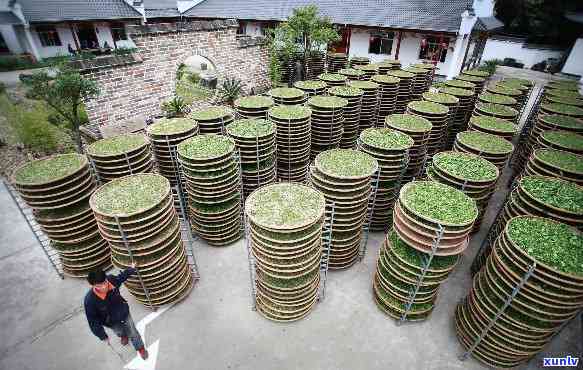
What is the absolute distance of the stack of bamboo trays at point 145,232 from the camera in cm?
534

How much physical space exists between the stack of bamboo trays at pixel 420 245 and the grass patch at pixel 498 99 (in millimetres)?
7471

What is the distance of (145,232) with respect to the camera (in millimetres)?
5445

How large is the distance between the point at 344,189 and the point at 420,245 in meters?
1.79

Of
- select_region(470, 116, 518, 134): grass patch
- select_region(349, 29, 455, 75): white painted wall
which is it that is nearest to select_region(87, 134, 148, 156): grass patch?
select_region(470, 116, 518, 134): grass patch

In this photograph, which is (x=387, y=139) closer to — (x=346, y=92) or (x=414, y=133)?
(x=414, y=133)

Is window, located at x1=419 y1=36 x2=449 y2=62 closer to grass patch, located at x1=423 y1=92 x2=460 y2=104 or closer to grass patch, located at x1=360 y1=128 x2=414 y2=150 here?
grass patch, located at x1=423 y1=92 x2=460 y2=104

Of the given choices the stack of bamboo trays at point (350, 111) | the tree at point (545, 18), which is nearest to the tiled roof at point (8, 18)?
the stack of bamboo trays at point (350, 111)

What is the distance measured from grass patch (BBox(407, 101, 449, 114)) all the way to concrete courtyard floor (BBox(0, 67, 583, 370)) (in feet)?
17.1

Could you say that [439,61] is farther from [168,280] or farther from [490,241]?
[168,280]

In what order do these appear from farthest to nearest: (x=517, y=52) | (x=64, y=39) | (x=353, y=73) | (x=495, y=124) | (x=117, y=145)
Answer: (x=517, y=52)
(x=64, y=39)
(x=353, y=73)
(x=495, y=124)
(x=117, y=145)

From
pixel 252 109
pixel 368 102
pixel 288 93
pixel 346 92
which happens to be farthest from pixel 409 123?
pixel 252 109

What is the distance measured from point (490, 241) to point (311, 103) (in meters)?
6.03

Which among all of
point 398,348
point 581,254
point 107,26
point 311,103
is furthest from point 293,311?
point 107,26

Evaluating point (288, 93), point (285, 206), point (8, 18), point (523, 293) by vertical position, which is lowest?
point (523, 293)
